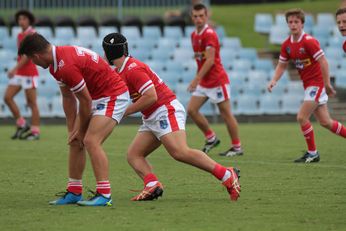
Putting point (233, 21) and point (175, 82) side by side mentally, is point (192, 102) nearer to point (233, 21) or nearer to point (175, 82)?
point (175, 82)

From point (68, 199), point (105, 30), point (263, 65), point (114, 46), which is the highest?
point (114, 46)

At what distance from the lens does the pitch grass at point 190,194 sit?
8.73 m

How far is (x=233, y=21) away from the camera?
42.8 m

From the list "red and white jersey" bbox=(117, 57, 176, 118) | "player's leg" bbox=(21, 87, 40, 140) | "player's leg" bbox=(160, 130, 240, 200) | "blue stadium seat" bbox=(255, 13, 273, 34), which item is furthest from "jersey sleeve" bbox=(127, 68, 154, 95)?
"blue stadium seat" bbox=(255, 13, 273, 34)

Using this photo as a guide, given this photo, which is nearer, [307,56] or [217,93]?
[307,56]

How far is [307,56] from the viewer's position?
46.5ft

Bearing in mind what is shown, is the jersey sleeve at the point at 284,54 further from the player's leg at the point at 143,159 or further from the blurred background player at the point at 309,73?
the player's leg at the point at 143,159

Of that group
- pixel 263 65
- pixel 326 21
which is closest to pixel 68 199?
pixel 263 65

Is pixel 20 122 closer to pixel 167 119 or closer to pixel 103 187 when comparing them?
pixel 167 119

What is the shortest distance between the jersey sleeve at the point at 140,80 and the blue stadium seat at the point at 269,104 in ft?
51.6

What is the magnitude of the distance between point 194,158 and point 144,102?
818mm

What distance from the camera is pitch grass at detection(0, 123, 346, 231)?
28.7 ft

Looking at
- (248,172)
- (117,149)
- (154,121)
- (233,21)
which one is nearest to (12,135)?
(117,149)

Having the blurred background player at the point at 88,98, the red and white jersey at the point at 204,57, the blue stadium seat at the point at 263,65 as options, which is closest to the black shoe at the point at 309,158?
the red and white jersey at the point at 204,57
